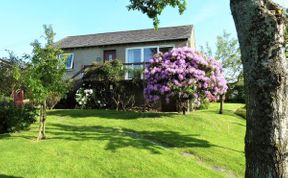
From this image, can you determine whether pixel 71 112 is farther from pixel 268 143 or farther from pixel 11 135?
pixel 268 143

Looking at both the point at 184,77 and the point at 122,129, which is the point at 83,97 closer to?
the point at 184,77

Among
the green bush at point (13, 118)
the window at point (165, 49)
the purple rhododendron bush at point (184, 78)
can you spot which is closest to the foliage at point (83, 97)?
the purple rhododendron bush at point (184, 78)

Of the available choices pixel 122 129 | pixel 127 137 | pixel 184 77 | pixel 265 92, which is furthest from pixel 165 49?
pixel 265 92

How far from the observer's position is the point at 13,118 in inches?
607

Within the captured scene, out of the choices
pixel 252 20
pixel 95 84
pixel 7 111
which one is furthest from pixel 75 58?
pixel 252 20

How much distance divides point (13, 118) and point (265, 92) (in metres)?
11.3

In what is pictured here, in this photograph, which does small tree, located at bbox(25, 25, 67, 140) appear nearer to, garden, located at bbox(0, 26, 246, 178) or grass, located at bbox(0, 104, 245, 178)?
garden, located at bbox(0, 26, 246, 178)

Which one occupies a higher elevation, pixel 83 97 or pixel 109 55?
pixel 109 55

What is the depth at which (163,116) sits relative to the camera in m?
20.3

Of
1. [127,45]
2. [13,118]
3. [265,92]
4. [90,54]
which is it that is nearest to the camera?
[265,92]

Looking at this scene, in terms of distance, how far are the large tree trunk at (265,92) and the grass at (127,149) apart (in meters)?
4.64

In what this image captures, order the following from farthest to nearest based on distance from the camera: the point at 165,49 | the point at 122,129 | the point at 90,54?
1. the point at 90,54
2. the point at 165,49
3. the point at 122,129

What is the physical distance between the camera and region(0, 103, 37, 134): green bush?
15461 mm

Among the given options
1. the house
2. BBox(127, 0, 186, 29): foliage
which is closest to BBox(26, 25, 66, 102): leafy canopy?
BBox(127, 0, 186, 29): foliage
